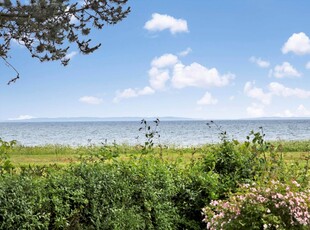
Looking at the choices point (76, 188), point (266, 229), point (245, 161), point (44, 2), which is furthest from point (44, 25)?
point (266, 229)

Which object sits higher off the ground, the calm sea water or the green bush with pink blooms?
the green bush with pink blooms

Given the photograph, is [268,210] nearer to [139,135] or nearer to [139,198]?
[139,198]

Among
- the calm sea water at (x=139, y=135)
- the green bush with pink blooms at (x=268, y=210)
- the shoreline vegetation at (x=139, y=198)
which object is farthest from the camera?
the calm sea water at (x=139, y=135)

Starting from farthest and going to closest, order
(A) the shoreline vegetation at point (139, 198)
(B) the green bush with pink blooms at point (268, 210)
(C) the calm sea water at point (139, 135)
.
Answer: (C) the calm sea water at point (139, 135)
(B) the green bush with pink blooms at point (268, 210)
(A) the shoreline vegetation at point (139, 198)

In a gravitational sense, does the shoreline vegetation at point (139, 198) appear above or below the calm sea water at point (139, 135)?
above

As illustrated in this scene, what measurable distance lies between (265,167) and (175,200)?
61.5 inches

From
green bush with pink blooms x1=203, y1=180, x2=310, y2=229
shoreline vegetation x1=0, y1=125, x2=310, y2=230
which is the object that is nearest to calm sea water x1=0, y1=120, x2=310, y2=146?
shoreline vegetation x1=0, y1=125, x2=310, y2=230

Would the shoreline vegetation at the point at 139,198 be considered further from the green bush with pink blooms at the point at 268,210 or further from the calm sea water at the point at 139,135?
the calm sea water at the point at 139,135

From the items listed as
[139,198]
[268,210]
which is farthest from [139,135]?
[268,210]

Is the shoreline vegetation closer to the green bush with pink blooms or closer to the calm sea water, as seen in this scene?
the green bush with pink blooms

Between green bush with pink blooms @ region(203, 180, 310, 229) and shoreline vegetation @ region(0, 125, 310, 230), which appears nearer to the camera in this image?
shoreline vegetation @ region(0, 125, 310, 230)

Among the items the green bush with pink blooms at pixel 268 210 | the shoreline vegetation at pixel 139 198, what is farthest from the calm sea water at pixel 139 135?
the green bush with pink blooms at pixel 268 210

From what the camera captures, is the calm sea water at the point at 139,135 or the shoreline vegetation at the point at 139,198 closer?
the shoreline vegetation at the point at 139,198

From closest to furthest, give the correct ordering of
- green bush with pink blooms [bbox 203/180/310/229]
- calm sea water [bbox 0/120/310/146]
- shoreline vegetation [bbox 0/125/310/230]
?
shoreline vegetation [bbox 0/125/310/230] < green bush with pink blooms [bbox 203/180/310/229] < calm sea water [bbox 0/120/310/146]
